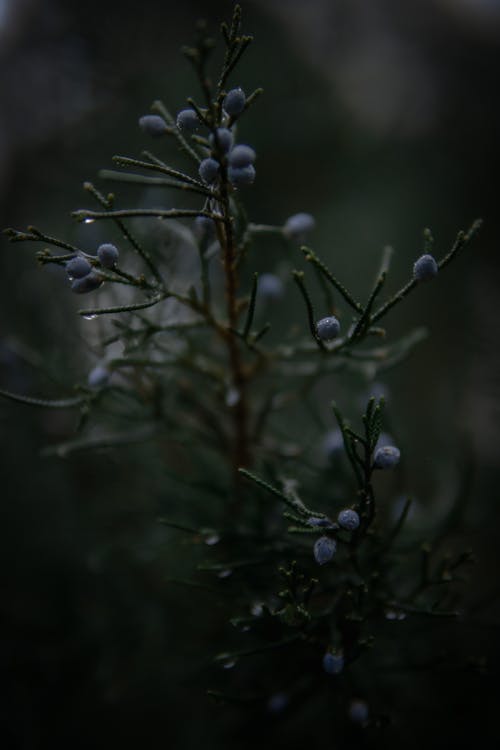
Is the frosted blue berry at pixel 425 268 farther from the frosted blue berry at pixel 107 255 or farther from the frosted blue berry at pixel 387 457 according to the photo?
the frosted blue berry at pixel 107 255

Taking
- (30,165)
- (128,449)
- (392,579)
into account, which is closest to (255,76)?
(30,165)

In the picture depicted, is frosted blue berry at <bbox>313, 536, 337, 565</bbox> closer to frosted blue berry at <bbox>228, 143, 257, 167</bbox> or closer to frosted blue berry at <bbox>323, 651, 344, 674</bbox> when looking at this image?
frosted blue berry at <bbox>323, 651, 344, 674</bbox>

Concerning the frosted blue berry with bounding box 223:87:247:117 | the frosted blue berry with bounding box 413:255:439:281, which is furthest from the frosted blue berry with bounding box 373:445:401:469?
the frosted blue berry with bounding box 223:87:247:117

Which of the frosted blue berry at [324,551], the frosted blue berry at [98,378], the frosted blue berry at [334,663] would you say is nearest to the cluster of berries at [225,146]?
the frosted blue berry at [98,378]

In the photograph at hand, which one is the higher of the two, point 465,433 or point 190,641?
point 465,433

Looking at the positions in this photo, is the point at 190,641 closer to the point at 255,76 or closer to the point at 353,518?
the point at 353,518

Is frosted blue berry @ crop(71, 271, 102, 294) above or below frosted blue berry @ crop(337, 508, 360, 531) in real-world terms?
above
